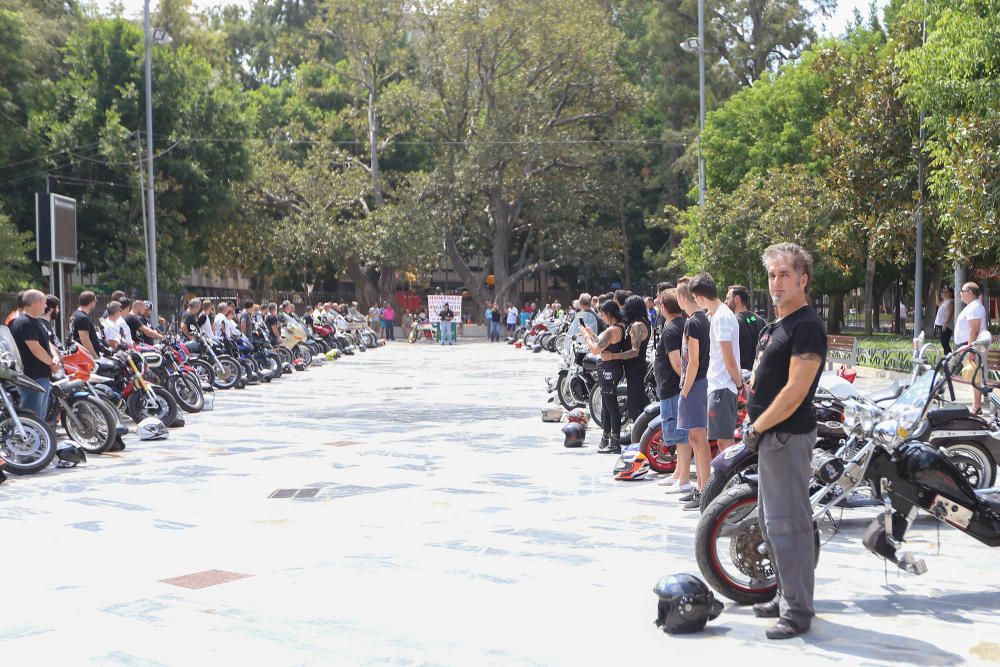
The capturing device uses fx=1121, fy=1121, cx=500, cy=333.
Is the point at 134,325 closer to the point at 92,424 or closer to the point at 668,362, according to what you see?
the point at 92,424

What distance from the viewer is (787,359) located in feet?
16.7

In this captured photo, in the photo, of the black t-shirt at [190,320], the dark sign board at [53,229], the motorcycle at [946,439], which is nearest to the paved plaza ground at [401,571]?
the motorcycle at [946,439]

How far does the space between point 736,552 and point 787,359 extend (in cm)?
124

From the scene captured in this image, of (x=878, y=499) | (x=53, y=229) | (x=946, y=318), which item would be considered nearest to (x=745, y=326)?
(x=878, y=499)

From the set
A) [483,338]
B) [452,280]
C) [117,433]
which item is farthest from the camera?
[452,280]

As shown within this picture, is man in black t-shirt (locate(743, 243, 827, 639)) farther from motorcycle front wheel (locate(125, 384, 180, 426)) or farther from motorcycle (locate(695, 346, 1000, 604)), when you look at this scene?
motorcycle front wheel (locate(125, 384, 180, 426))

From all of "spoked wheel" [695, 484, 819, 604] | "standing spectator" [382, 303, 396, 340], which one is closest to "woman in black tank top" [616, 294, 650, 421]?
"spoked wheel" [695, 484, 819, 604]

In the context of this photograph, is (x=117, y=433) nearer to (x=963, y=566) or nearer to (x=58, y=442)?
(x=58, y=442)

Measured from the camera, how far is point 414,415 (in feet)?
52.8

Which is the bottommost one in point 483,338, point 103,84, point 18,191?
point 483,338

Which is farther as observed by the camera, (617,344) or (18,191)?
(18,191)

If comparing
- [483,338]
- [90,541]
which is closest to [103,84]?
[483,338]

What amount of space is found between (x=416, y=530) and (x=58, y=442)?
18.0ft

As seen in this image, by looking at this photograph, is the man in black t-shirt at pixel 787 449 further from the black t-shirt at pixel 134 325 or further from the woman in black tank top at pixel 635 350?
the black t-shirt at pixel 134 325
